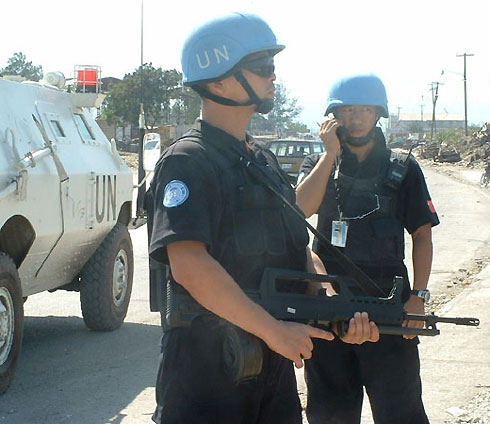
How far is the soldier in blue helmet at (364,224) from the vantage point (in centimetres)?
381

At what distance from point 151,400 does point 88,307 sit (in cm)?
190

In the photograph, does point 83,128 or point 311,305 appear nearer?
point 311,305

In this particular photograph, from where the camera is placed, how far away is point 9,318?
588 centimetres

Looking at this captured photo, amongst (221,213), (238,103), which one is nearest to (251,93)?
(238,103)

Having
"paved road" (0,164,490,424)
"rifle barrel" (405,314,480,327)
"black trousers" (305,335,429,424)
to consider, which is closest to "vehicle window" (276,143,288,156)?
"paved road" (0,164,490,424)

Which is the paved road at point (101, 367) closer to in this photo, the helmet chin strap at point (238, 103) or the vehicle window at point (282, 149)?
the helmet chin strap at point (238, 103)

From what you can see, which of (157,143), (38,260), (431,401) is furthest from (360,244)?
(157,143)

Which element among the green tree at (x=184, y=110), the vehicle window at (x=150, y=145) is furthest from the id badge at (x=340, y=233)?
the green tree at (x=184, y=110)

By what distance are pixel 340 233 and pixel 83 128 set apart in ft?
15.2

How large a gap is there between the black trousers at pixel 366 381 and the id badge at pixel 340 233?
0.42 meters

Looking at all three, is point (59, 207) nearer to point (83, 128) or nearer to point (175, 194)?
point (83, 128)

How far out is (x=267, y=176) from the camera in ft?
9.50

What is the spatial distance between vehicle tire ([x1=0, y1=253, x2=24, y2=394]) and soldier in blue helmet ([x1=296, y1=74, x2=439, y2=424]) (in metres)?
2.50

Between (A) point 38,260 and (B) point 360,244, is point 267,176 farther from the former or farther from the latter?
(A) point 38,260
